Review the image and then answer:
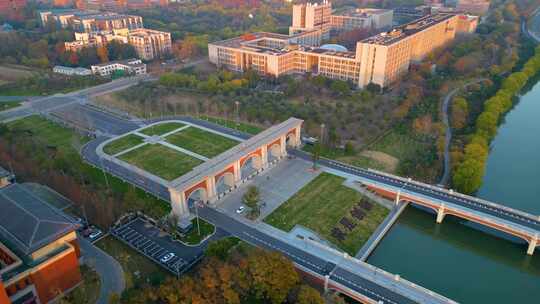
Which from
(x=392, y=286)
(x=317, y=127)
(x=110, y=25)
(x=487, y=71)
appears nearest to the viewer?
(x=392, y=286)

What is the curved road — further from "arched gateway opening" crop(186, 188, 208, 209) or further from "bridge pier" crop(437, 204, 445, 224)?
"arched gateway opening" crop(186, 188, 208, 209)

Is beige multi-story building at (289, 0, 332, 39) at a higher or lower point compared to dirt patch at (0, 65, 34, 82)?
higher

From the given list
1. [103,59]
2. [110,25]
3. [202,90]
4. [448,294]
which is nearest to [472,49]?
[202,90]

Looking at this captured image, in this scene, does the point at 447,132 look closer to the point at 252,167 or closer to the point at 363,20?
the point at 252,167

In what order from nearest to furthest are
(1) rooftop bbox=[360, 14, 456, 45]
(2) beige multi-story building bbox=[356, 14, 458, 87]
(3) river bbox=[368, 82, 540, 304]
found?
(3) river bbox=[368, 82, 540, 304] < (2) beige multi-story building bbox=[356, 14, 458, 87] < (1) rooftop bbox=[360, 14, 456, 45]

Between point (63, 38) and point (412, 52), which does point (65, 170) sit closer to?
point (63, 38)

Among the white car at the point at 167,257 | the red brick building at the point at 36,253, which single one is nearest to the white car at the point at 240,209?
the white car at the point at 167,257

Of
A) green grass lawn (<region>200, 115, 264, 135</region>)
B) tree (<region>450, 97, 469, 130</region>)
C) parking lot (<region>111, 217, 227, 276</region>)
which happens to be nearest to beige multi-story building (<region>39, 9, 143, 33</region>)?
green grass lawn (<region>200, 115, 264, 135</region>)
